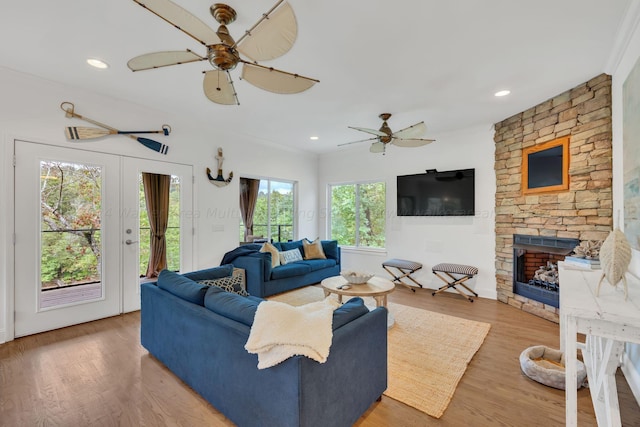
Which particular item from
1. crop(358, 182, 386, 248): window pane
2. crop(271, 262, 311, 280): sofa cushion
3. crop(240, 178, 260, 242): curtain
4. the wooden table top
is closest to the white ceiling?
crop(240, 178, 260, 242): curtain

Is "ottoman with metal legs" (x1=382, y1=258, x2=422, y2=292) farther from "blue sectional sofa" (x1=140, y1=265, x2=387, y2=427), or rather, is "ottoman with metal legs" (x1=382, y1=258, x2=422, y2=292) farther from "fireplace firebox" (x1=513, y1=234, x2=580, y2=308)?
"blue sectional sofa" (x1=140, y1=265, x2=387, y2=427)

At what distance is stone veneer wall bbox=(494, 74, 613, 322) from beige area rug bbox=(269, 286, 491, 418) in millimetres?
1321

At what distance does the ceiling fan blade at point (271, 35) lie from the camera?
→ 57.1 inches

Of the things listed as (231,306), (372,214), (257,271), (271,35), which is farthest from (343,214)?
(271,35)

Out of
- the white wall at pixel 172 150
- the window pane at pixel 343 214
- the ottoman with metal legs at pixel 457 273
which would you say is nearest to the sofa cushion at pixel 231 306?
the white wall at pixel 172 150

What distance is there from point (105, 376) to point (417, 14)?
365cm

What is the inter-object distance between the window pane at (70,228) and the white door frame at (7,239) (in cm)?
23

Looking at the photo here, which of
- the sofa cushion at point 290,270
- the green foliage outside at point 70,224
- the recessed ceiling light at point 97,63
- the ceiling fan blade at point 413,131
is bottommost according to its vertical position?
the sofa cushion at point 290,270

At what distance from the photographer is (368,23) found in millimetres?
2072

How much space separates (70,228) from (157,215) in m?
0.94

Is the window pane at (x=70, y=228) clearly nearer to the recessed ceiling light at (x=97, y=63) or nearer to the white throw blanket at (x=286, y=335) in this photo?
the recessed ceiling light at (x=97, y=63)

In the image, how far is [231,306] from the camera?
1739mm

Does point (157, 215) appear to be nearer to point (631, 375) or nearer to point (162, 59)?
point (162, 59)

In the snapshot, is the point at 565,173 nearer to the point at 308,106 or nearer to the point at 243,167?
the point at 308,106
